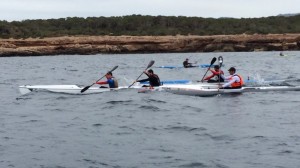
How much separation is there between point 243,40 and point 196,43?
6.35 meters

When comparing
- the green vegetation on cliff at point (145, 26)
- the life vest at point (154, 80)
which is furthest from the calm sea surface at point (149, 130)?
the green vegetation on cliff at point (145, 26)

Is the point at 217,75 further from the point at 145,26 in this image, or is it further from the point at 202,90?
the point at 145,26

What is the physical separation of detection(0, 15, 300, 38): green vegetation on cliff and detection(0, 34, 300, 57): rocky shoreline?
30.9ft

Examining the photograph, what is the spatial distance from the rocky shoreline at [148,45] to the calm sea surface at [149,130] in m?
43.5

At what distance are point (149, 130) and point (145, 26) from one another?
73.2 meters

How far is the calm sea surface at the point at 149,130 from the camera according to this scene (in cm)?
1188

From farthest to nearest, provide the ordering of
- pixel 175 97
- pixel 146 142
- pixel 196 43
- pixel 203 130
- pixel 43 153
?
pixel 196 43
pixel 175 97
pixel 203 130
pixel 146 142
pixel 43 153

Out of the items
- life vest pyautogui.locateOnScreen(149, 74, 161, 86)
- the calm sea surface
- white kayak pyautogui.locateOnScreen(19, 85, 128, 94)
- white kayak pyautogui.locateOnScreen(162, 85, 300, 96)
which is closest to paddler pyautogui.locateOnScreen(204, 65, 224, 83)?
white kayak pyautogui.locateOnScreen(162, 85, 300, 96)

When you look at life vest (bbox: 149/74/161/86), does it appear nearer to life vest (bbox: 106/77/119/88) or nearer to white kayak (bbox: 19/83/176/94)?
white kayak (bbox: 19/83/176/94)

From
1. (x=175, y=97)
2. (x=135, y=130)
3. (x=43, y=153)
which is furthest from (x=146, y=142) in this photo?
(x=175, y=97)

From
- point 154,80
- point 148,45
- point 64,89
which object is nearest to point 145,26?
point 148,45

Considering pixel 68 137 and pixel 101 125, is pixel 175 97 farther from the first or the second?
Answer: pixel 68 137

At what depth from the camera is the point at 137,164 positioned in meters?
11.5

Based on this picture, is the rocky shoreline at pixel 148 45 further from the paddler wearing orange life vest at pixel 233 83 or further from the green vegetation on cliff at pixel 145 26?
the paddler wearing orange life vest at pixel 233 83
